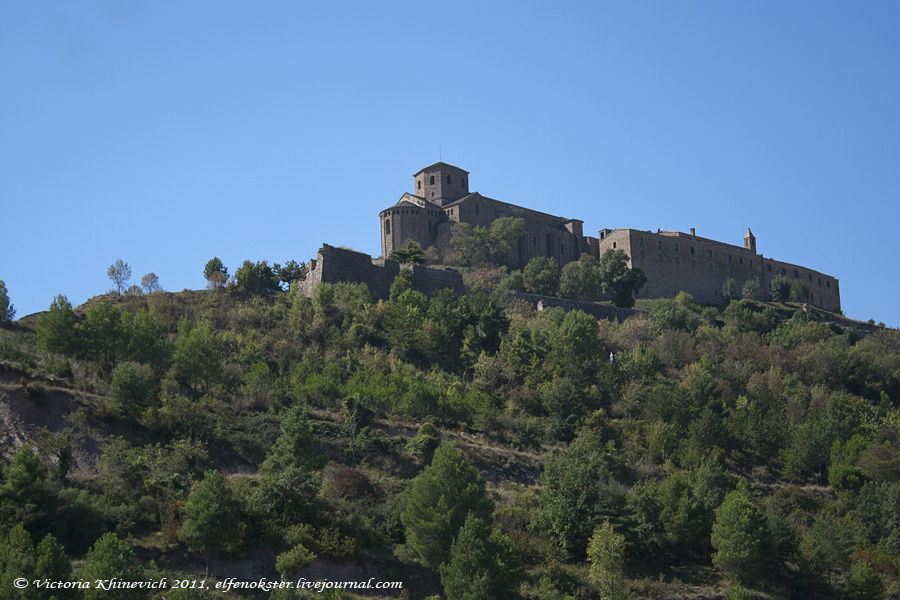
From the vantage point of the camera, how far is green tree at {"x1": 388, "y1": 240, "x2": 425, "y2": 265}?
67.4 m

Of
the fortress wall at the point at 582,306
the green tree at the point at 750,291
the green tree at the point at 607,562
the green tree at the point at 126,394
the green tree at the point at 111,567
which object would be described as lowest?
the green tree at the point at 607,562

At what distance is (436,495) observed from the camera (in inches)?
1405

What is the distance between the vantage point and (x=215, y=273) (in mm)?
60031

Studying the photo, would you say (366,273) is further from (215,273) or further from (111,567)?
(111,567)

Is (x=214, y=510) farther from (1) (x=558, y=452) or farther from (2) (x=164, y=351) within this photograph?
(1) (x=558, y=452)

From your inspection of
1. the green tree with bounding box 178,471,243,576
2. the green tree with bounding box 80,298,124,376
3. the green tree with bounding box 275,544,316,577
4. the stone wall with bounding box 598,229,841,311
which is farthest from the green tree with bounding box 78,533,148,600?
the stone wall with bounding box 598,229,841,311

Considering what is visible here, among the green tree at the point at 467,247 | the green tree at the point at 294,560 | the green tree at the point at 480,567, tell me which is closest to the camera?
the green tree at the point at 294,560

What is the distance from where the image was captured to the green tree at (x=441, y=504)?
34.5m

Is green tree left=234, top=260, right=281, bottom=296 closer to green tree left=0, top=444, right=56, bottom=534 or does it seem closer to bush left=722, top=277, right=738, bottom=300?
green tree left=0, top=444, right=56, bottom=534

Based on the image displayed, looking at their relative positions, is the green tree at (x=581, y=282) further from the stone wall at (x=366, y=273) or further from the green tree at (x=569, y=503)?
the green tree at (x=569, y=503)

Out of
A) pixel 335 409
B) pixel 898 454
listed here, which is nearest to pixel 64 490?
pixel 335 409

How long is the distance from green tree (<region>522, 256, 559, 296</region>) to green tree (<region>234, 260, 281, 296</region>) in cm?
1808

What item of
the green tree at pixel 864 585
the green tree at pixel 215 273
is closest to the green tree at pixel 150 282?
the green tree at pixel 215 273

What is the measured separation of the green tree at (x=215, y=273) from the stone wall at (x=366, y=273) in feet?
14.3
